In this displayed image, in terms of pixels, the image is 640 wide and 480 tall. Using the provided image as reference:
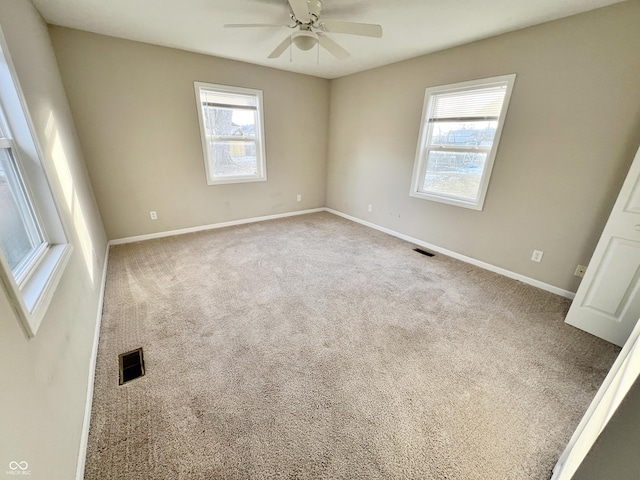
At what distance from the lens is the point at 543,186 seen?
7.91ft

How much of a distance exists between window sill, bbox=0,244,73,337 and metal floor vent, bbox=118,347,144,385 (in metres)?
0.67

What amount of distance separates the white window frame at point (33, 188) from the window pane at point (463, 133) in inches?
146

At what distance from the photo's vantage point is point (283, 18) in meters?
2.31

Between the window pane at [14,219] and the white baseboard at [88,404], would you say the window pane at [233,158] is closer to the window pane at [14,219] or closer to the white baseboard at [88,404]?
the white baseboard at [88,404]

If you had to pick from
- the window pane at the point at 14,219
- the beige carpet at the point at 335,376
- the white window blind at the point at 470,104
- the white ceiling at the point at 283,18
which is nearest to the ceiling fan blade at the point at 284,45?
the white ceiling at the point at 283,18

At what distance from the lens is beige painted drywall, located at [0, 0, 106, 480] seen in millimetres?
766

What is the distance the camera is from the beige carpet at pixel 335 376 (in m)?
1.15

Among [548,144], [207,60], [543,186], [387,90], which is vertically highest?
[207,60]

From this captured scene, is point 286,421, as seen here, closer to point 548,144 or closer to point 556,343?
point 556,343

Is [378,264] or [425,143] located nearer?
[378,264]

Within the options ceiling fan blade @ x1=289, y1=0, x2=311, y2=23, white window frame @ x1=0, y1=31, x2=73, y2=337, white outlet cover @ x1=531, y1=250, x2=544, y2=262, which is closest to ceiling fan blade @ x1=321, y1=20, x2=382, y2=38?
ceiling fan blade @ x1=289, y1=0, x2=311, y2=23

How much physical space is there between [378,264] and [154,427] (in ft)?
7.96

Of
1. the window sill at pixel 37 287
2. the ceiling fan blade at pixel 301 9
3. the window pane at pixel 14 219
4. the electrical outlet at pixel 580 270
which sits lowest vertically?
the electrical outlet at pixel 580 270

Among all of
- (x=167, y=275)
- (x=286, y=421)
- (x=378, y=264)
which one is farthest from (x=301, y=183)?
(x=286, y=421)
